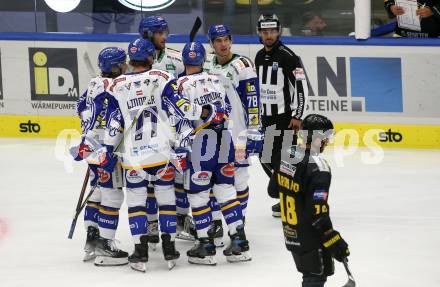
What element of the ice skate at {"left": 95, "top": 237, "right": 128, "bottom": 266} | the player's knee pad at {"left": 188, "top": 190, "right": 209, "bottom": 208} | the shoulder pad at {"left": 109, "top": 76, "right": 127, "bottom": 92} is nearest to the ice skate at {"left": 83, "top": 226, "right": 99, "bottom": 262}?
the ice skate at {"left": 95, "top": 237, "right": 128, "bottom": 266}

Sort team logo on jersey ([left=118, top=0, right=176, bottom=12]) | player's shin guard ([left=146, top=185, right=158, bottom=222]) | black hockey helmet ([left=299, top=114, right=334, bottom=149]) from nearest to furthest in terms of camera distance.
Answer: black hockey helmet ([left=299, top=114, right=334, bottom=149])
player's shin guard ([left=146, top=185, right=158, bottom=222])
team logo on jersey ([left=118, top=0, right=176, bottom=12])

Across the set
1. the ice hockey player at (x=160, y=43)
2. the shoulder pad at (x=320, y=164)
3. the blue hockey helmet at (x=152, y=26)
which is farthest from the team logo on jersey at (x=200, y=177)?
the shoulder pad at (x=320, y=164)

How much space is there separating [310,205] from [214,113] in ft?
7.06

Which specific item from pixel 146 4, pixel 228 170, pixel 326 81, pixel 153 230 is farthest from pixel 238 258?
pixel 146 4

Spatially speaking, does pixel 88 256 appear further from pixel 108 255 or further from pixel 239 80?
pixel 239 80

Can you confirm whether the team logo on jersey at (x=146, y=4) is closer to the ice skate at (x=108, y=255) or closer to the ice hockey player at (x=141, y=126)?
the ice hockey player at (x=141, y=126)

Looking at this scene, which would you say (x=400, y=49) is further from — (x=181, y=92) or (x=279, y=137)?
(x=181, y=92)

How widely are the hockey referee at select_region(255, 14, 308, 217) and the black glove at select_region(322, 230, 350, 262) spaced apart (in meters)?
3.21

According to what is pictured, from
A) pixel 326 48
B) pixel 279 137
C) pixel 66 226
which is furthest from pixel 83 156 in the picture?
pixel 326 48

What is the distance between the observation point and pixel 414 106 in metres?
11.7

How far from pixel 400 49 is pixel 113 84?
530cm

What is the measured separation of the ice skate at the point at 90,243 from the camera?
775 cm

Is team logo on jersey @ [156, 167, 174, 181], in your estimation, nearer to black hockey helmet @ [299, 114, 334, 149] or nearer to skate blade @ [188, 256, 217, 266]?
skate blade @ [188, 256, 217, 266]

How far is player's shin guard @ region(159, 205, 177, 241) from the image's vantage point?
7430mm
